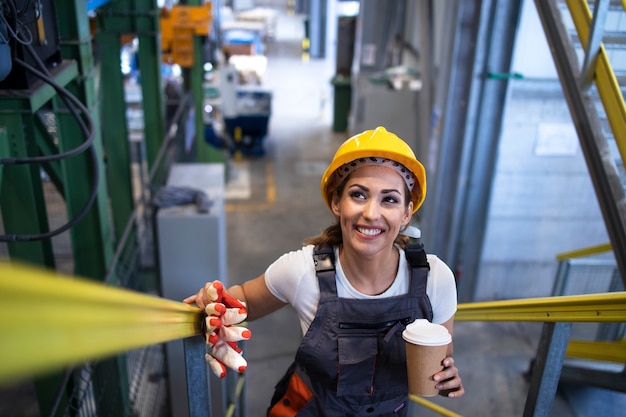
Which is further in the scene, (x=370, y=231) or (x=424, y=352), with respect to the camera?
(x=370, y=231)

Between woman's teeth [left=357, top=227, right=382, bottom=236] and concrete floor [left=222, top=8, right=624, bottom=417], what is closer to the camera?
woman's teeth [left=357, top=227, right=382, bottom=236]

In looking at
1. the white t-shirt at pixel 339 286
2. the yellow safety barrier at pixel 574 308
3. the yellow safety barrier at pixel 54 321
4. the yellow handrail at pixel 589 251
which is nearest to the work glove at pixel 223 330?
the white t-shirt at pixel 339 286

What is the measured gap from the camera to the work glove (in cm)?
186

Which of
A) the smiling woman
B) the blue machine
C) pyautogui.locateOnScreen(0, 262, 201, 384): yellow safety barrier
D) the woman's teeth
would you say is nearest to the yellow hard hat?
the smiling woman

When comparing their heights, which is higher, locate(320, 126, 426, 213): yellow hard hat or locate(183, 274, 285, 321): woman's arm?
locate(320, 126, 426, 213): yellow hard hat

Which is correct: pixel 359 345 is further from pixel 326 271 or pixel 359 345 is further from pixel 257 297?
pixel 257 297

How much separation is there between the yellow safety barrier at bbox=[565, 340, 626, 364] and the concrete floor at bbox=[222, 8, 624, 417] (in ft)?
2.42

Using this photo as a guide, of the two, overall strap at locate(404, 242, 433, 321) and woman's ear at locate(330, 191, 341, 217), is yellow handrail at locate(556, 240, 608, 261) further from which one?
woman's ear at locate(330, 191, 341, 217)

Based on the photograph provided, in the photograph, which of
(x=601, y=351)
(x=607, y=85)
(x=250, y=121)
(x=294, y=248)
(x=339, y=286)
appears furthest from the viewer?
(x=250, y=121)

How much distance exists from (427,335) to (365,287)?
410mm

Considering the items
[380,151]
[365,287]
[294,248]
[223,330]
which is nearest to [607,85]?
[380,151]

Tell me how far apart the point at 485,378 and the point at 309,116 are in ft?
34.7

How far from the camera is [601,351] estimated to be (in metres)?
4.30

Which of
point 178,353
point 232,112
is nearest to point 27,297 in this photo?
point 178,353
